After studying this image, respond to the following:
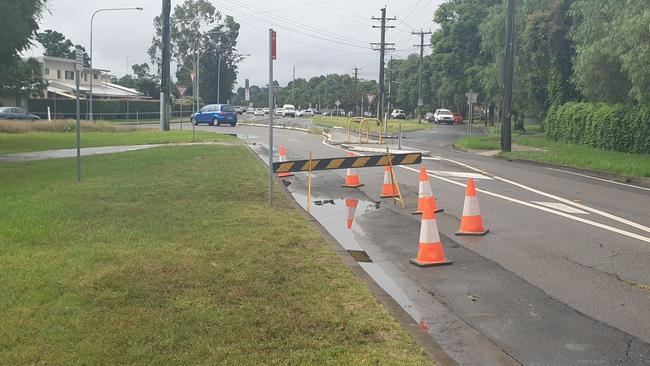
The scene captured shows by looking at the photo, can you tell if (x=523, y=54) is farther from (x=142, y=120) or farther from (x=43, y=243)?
(x=142, y=120)

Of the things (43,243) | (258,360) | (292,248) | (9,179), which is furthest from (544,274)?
(9,179)

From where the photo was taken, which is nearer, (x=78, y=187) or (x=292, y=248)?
(x=292, y=248)

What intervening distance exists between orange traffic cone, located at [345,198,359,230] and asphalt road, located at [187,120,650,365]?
13 centimetres

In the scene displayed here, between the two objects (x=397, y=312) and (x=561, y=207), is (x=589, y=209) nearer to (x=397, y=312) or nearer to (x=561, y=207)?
(x=561, y=207)

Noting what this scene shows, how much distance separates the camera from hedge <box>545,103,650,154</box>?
25375mm

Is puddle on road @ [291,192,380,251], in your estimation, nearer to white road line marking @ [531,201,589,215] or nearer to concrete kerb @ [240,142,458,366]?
concrete kerb @ [240,142,458,366]

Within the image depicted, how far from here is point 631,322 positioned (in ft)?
18.3

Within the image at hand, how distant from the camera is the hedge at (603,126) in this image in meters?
25.4

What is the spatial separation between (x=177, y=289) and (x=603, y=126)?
26632 millimetres

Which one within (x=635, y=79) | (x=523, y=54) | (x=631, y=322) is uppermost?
(x=523, y=54)

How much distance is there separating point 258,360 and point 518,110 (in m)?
45.3

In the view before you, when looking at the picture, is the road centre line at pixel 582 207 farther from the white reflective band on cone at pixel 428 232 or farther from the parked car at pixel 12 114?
the parked car at pixel 12 114

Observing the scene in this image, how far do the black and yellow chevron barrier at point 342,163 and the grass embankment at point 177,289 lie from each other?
2.32ft

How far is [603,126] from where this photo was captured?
93.7 ft
